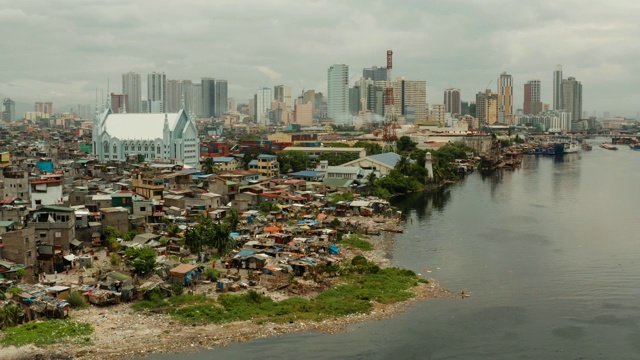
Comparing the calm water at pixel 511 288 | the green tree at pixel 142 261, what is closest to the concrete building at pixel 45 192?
the green tree at pixel 142 261

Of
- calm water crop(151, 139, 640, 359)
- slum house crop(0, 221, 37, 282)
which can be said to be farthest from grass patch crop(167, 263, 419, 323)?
slum house crop(0, 221, 37, 282)

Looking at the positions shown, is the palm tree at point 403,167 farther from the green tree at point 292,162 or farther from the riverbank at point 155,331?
the riverbank at point 155,331

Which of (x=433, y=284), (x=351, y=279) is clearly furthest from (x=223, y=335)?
(x=433, y=284)

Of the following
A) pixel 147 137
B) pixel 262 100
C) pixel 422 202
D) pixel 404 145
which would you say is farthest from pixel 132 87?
pixel 422 202

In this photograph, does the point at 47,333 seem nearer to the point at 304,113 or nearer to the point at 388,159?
the point at 388,159

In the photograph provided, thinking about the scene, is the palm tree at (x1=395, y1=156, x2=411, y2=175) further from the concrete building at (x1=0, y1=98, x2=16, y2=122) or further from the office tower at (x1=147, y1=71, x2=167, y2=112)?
the concrete building at (x1=0, y1=98, x2=16, y2=122)
